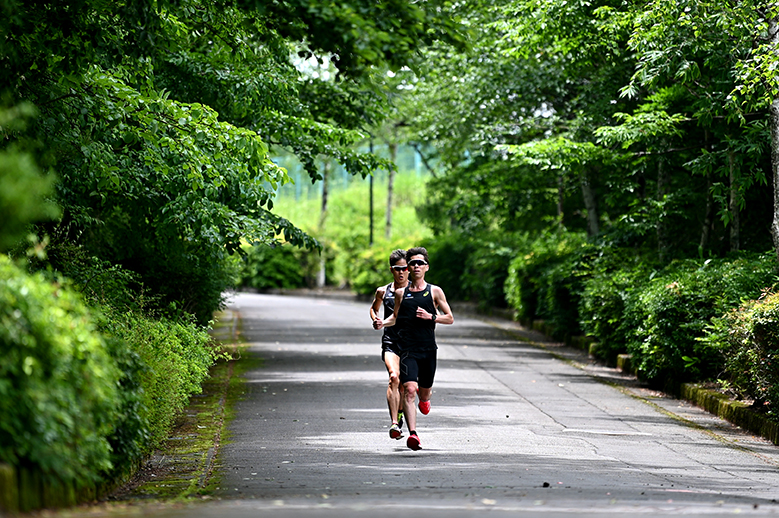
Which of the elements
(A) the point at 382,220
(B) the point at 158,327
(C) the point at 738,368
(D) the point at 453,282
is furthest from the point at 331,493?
(A) the point at 382,220

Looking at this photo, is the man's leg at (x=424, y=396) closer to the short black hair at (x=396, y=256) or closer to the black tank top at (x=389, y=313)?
the black tank top at (x=389, y=313)

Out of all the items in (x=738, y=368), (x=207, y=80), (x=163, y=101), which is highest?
(x=207, y=80)

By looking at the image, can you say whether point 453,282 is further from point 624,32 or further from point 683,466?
point 683,466

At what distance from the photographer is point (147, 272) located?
1730 centimetres

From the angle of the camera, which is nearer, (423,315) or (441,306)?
(423,315)

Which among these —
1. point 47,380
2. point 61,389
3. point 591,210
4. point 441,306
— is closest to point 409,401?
point 441,306

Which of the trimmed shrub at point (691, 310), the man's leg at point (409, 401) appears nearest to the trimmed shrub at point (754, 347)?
the trimmed shrub at point (691, 310)

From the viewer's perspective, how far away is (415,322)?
10.9m

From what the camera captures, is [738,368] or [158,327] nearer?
[158,327]

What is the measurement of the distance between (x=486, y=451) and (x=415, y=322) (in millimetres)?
1488

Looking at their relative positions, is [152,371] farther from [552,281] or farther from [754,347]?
[552,281]

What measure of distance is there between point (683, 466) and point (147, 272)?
988 centimetres

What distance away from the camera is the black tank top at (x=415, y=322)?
10844 mm

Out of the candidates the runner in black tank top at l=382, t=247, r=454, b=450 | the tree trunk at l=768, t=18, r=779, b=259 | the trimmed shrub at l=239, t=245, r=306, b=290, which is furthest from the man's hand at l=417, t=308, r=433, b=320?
the trimmed shrub at l=239, t=245, r=306, b=290
